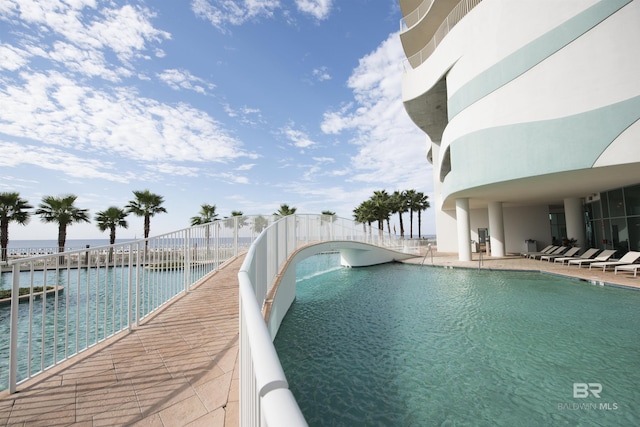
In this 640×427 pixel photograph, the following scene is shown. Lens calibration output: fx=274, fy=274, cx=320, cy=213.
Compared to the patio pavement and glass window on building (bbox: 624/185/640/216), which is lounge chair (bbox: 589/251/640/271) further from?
the patio pavement

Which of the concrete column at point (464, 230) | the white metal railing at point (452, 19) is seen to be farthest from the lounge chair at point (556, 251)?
the white metal railing at point (452, 19)

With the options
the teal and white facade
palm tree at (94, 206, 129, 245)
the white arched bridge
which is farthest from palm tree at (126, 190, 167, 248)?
the teal and white facade

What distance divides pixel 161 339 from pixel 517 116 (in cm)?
1529

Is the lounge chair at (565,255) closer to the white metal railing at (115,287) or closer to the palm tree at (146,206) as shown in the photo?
the white metal railing at (115,287)

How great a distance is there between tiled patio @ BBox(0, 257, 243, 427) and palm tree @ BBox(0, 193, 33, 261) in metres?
24.6

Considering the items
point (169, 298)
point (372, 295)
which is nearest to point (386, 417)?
point (169, 298)

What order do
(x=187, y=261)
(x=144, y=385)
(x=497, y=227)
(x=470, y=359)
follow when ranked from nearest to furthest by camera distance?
(x=144, y=385) < (x=470, y=359) < (x=187, y=261) < (x=497, y=227)

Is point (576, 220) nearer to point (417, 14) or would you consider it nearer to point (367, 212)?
point (417, 14)

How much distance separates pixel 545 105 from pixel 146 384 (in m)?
15.5

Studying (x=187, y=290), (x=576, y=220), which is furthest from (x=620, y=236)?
(x=187, y=290)

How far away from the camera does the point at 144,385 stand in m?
2.87

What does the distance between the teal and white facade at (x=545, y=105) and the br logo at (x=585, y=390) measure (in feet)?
31.7

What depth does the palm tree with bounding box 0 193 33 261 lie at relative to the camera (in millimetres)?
19450

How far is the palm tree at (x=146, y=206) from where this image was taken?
25312 millimetres
